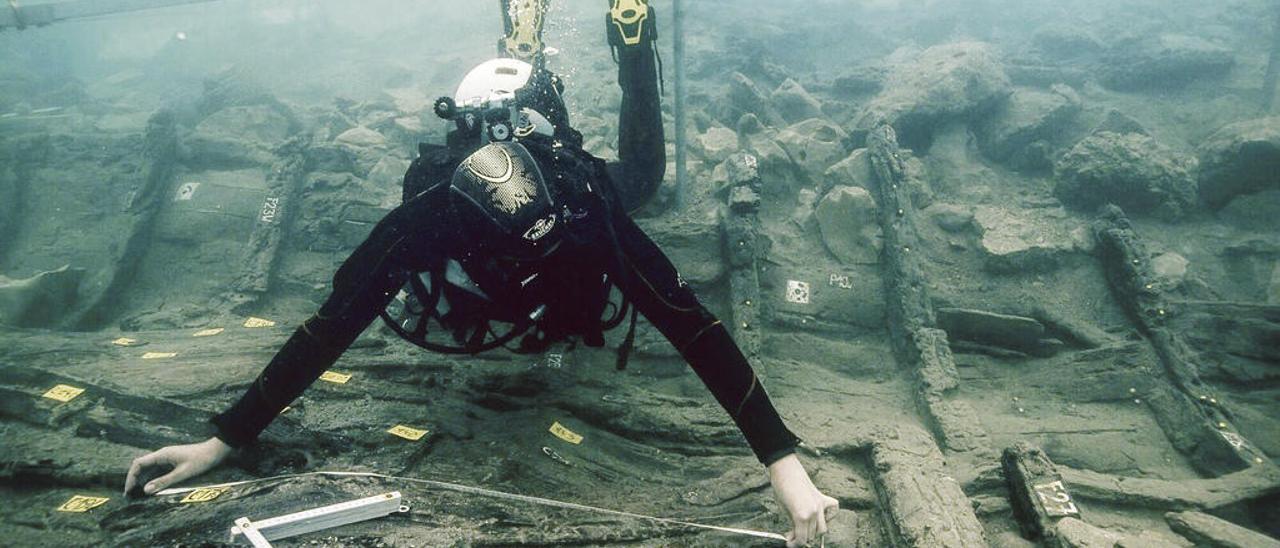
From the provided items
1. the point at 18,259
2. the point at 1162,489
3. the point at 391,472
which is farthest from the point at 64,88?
the point at 1162,489

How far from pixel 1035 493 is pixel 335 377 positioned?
4127 millimetres

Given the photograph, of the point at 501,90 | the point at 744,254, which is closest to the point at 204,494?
the point at 501,90

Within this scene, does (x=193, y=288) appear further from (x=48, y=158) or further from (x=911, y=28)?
(x=911, y=28)

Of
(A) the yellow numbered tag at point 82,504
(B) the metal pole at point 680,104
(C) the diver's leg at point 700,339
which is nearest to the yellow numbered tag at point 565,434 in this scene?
(C) the diver's leg at point 700,339

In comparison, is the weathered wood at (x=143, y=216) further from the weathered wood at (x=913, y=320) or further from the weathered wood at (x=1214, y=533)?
the weathered wood at (x=1214, y=533)

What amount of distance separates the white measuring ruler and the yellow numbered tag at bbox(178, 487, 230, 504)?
424mm

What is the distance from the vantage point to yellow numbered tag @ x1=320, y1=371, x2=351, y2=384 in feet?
10.5

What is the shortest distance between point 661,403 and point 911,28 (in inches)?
1008

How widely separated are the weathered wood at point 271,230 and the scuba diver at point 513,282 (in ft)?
16.1

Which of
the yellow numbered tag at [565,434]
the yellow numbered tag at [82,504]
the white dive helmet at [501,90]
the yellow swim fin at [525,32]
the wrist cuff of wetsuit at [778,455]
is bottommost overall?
the yellow numbered tag at [82,504]

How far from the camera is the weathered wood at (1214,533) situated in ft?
9.11

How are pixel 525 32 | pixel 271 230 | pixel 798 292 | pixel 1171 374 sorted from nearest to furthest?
pixel 525 32 < pixel 1171 374 < pixel 798 292 < pixel 271 230

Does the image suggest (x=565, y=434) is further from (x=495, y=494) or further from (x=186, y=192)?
(x=186, y=192)

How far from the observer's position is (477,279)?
2230 millimetres
